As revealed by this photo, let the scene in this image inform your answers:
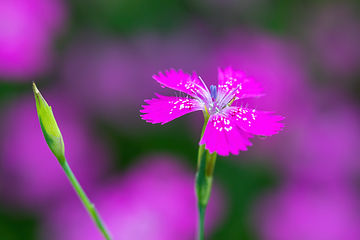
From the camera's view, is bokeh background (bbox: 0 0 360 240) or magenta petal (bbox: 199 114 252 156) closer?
magenta petal (bbox: 199 114 252 156)

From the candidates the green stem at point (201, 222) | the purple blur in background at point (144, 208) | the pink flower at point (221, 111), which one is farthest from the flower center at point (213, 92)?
the purple blur in background at point (144, 208)

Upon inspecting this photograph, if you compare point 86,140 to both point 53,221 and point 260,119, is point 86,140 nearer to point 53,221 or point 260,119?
point 53,221

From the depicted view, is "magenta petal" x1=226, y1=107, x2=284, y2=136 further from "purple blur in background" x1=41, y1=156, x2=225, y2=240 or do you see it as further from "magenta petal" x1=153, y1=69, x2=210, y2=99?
"purple blur in background" x1=41, y1=156, x2=225, y2=240

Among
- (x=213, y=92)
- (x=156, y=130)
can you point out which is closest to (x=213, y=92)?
(x=213, y=92)

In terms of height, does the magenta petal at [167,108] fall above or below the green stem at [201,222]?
above

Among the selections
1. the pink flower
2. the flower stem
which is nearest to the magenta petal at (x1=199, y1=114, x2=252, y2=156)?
the pink flower

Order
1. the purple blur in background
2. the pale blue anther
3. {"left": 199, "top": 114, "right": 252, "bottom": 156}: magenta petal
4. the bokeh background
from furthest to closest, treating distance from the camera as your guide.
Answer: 1. the bokeh background
2. the purple blur in background
3. the pale blue anther
4. {"left": 199, "top": 114, "right": 252, "bottom": 156}: magenta petal

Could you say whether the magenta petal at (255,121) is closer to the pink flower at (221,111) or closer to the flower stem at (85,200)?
the pink flower at (221,111)

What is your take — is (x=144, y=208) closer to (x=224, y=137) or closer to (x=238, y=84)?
(x=238, y=84)
